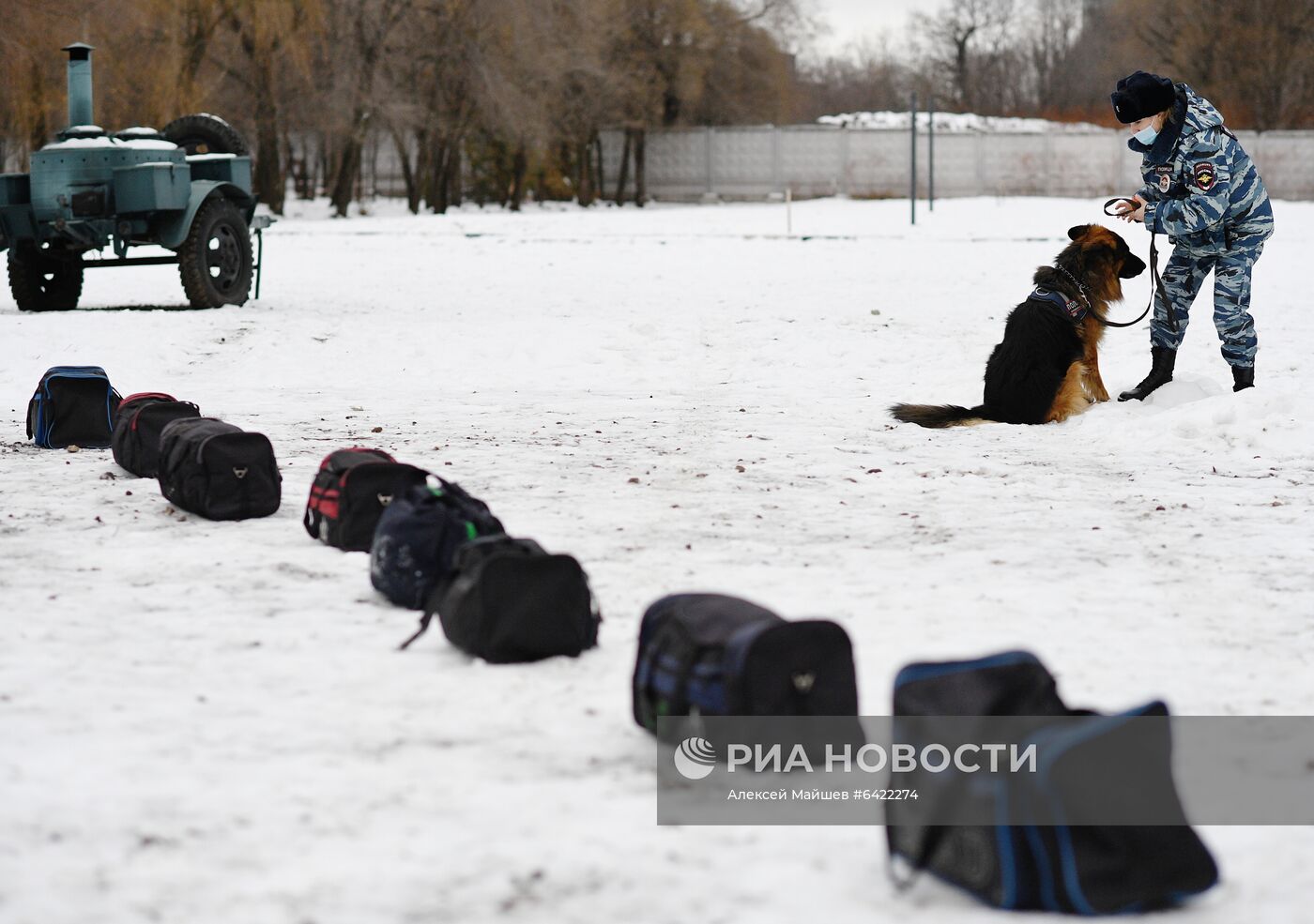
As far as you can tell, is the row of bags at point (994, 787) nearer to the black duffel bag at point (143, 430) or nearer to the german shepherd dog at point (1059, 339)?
the black duffel bag at point (143, 430)

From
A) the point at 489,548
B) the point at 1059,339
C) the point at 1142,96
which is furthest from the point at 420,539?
the point at 1142,96

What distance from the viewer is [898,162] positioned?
44156mm

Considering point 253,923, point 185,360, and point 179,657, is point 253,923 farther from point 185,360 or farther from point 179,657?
point 185,360

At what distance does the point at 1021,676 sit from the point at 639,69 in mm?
44157

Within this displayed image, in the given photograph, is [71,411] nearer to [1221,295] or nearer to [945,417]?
[945,417]

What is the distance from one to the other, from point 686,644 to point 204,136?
12212 millimetres

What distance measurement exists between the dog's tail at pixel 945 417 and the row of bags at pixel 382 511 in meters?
3.57

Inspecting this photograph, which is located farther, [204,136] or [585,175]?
[585,175]

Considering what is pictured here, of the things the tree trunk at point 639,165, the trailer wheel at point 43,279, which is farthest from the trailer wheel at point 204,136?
the tree trunk at point 639,165

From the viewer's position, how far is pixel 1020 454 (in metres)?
6.95

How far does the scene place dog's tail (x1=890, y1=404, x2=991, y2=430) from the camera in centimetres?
787

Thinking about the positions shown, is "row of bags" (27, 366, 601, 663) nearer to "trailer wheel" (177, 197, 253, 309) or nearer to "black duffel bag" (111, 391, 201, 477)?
"black duffel bag" (111, 391, 201, 477)

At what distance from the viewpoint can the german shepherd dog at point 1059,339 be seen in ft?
24.7

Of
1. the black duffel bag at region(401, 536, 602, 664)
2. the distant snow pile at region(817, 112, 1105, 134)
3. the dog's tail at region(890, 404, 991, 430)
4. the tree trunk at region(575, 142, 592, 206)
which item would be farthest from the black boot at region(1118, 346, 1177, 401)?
the tree trunk at region(575, 142, 592, 206)
